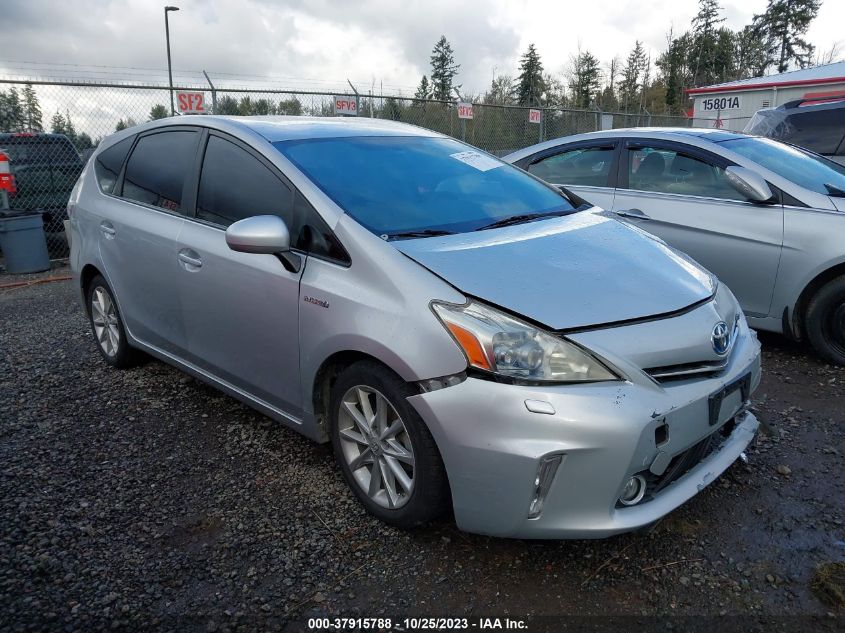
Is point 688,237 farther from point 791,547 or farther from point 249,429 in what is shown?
point 249,429

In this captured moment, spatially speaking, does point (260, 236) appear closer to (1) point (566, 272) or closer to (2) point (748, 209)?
(1) point (566, 272)

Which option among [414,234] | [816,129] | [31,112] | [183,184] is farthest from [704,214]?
[31,112]

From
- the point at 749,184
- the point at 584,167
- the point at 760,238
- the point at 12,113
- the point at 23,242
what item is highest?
the point at 12,113

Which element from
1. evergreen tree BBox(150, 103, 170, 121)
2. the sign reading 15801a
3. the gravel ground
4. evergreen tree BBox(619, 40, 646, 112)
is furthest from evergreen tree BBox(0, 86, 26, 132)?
evergreen tree BBox(619, 40, 646, 112)

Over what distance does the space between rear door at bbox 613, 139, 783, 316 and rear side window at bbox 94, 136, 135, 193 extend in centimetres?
328

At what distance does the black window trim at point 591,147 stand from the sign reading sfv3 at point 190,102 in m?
6.26

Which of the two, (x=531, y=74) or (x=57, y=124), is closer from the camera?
(x=57, y=124)

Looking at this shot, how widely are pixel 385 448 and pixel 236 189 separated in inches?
60.1

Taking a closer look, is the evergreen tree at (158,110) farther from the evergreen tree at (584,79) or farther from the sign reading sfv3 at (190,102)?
the evergreen tree at (584,79)

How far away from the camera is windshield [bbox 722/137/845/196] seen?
461 cm

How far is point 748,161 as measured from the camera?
467cm

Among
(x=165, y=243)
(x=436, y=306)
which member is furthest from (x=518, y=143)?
(x=436, y=306)

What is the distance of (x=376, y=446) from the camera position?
2.67 meters

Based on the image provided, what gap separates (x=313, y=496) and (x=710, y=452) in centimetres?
168
